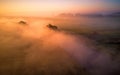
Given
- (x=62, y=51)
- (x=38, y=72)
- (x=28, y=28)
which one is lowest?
(x=38, y=72)

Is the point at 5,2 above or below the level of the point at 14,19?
above

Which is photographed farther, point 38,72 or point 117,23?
point 117,23

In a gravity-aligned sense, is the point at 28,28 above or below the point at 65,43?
above

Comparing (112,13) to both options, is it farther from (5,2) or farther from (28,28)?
(5,2)

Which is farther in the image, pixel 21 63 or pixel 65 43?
pixel 65 43

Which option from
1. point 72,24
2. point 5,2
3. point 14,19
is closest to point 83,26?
point 72,24

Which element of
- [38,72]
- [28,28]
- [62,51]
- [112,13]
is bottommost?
[38,72]

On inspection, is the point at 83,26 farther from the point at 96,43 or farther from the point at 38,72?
the point at 38,72

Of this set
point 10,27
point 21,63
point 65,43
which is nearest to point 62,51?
point 65,43
